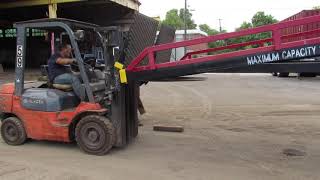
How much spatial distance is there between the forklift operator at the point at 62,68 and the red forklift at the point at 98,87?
0.14 m

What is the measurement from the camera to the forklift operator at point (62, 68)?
303 inches

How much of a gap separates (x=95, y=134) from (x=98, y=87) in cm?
78

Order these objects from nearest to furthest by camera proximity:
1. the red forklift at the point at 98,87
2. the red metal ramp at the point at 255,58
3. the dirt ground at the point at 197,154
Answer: the red metal ramp at the point at 255,58 → the dirt ground at the point at 197,154 → the red forklift at the point at 98,87

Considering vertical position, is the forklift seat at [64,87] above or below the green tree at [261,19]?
below

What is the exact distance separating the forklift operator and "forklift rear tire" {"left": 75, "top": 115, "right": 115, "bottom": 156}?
552 millimetres

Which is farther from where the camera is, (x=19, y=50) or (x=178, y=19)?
(x=178, y=19)

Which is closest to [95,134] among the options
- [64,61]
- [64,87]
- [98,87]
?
[98,87]

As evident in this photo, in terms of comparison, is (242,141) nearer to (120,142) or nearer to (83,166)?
(120,142)

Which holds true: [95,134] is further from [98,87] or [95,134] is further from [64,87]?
[64,87]

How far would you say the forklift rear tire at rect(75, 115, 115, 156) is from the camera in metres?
7.28

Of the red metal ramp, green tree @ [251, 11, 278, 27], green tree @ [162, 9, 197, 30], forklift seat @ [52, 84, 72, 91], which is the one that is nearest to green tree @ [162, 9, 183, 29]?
green tree @ [162, 9, 197, 30]

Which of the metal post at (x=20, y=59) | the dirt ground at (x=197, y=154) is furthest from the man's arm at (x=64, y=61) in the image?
the dirt ground at (x=197, y=154)

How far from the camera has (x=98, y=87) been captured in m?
7.67

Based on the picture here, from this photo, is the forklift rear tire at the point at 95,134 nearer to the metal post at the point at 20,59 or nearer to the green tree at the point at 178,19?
the metal post at the point at 20,59
